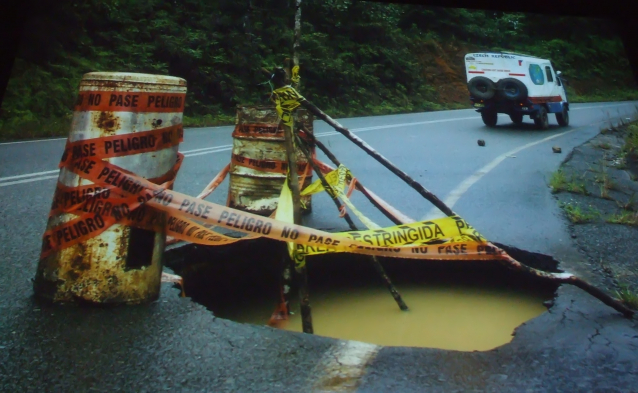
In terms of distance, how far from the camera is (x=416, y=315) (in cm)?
464

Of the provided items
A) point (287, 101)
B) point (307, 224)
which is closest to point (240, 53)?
point (307, 224)

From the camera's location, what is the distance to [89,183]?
320 cm

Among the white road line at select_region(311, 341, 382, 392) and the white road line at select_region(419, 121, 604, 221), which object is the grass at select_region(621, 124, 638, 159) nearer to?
the white road line at select_region(419, 121, 604, 221)

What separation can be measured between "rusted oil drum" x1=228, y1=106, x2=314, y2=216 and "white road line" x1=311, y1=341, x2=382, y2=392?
8.68ft

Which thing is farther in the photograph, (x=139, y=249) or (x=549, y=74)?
(x=549, y=74)

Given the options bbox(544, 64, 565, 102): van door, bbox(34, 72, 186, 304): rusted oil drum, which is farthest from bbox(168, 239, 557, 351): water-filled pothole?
bbox(544, 64, 565, 102): van door

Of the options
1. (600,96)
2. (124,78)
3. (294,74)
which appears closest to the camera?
(124,78)

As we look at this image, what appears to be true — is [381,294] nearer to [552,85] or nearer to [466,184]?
[466,184]

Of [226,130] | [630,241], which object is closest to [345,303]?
[630,241]

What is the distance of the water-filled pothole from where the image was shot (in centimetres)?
439

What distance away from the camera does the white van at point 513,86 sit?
16.0 meters

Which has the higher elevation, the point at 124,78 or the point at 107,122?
the point at 124,78

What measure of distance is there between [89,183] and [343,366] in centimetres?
154

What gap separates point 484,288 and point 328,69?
16.5 metres
